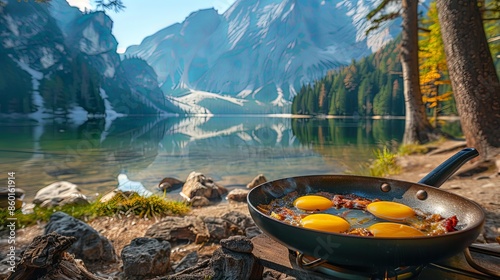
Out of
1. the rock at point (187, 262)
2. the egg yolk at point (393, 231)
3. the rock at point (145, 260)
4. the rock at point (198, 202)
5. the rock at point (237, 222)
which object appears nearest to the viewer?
the egg yolk at point (393, 231)

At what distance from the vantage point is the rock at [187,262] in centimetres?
289

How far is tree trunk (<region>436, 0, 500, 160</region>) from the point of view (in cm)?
534

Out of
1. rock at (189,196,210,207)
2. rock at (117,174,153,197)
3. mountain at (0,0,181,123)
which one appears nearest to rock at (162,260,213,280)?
rock at (189,196,210,207)

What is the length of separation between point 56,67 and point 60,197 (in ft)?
291

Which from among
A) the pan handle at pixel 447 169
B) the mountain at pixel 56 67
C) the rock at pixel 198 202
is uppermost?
the mountain at pixel 56 67

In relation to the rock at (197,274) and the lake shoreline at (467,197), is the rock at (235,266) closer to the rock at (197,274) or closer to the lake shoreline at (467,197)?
the rock at (197,274)

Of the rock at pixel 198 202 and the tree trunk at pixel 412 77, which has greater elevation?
the tree trunk at pixel 412 77

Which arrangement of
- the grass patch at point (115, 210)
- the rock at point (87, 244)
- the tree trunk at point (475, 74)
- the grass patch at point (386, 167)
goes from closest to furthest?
the rock at point (87, 244) < the grass patch at point (115, 210) < the tree trunk at point (475, 74) < the grass patch at point (386, 167)

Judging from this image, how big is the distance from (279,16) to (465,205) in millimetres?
208814

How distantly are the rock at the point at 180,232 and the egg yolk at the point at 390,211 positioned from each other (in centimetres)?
253

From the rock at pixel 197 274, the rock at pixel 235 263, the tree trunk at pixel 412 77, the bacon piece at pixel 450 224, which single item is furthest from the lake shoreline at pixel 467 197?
the tree trunk at pixel 412 77

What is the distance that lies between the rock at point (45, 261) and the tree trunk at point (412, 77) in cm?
1133

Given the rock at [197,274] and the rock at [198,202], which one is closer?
the rock at [197,274]

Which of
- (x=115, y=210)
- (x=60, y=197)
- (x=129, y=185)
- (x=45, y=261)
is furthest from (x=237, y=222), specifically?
(x=129, y=185)
